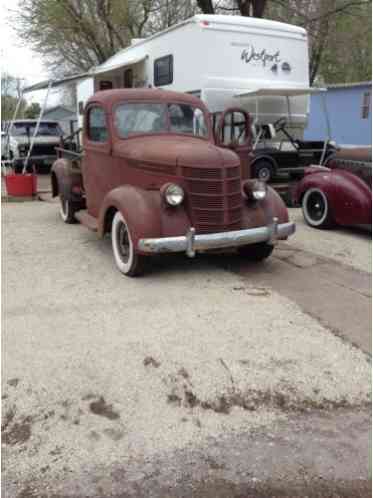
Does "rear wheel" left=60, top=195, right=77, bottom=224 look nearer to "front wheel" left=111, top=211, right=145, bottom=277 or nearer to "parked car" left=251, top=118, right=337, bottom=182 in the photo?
"front wheel" left=111, top=211, right=145, bottom=277

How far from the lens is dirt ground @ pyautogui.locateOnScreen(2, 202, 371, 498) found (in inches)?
94.1

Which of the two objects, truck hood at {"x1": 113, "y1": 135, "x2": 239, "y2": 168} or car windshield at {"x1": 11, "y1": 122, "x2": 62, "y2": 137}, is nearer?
truck hood at {"x1": 113, "y1": 135, "x2": 239, "y2": 168}

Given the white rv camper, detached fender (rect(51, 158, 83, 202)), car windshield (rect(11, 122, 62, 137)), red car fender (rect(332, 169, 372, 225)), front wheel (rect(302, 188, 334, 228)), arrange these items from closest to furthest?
red car fender (rect(332, 169, 372, 225)), detached fender (rect(51, 158, 83, 202)), front wheel (rect(302, 188, 334, 228)), the white rv camper, car windshield (rect(11, 122, 62, 137))

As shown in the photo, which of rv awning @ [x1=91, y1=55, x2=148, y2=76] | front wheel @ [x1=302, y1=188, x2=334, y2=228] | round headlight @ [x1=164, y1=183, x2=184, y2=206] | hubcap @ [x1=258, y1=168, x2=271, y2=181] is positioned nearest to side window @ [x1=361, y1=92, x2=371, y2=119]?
rv awning @ [x1=91, y1=55, x2=148, y2=76]

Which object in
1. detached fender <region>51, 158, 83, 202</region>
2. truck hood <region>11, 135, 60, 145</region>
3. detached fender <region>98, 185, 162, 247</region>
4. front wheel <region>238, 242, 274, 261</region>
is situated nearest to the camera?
detached fender <region>98, 185, 162, 247</region>

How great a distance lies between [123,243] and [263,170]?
5043 millimetres

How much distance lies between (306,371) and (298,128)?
8341 millimetres

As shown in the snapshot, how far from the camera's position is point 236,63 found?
9734 millimetres

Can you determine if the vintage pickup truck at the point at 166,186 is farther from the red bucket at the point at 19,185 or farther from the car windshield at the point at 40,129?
the car windshield at the point at 40,129

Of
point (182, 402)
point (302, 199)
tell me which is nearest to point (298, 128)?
point (302, 199)

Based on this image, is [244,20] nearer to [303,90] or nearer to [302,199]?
[303,90]

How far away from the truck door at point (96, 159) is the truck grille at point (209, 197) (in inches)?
51.7

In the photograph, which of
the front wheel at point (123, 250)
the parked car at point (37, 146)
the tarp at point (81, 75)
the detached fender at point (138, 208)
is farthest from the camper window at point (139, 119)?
the parked car at point (37, 146)

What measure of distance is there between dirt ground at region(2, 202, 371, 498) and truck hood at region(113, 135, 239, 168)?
1.20 metres
